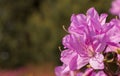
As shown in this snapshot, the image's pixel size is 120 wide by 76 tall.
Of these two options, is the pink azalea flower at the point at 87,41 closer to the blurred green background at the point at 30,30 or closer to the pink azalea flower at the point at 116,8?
the pink azalea flower at the point at 116,8

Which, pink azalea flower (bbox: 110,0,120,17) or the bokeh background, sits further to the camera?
the bokeh background

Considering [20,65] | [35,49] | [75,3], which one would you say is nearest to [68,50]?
[75,3]

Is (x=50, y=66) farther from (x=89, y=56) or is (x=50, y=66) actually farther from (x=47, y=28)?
(x=89, y=56)

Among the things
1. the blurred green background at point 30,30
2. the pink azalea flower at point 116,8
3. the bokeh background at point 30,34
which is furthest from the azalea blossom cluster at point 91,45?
the bokeh background at point 30,34

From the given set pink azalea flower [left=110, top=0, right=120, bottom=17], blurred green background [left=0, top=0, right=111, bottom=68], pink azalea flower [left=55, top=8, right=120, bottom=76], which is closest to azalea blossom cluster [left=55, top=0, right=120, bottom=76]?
pink azalea flower [left=55, top=8, right=120, bottom=76]

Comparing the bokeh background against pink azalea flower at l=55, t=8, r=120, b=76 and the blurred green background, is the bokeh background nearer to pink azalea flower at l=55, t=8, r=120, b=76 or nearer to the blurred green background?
the blurred green background

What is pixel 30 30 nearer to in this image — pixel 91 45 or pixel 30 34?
pixel 30 34

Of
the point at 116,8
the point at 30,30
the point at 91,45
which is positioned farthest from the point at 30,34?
the point at 91,45
